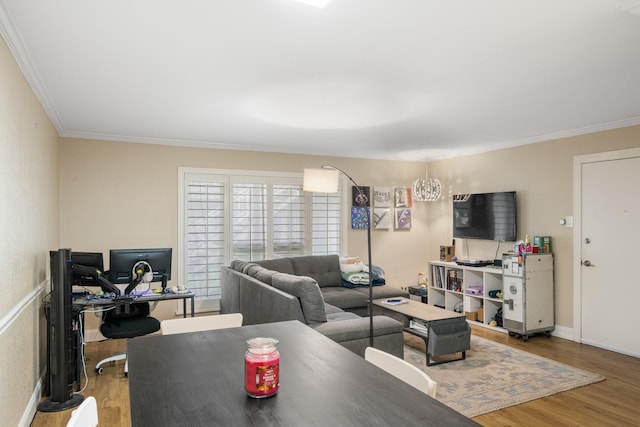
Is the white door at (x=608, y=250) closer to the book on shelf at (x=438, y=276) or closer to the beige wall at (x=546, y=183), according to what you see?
the beige wall at (x=546, y=183)

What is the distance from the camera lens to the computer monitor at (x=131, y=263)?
3.93m

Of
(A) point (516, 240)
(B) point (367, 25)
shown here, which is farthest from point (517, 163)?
(B) point (367, 25)

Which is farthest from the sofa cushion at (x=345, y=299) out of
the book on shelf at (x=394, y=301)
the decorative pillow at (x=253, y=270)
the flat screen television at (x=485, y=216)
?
the flat screen television at (x=485, y=216)

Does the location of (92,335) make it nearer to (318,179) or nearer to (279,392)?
(318,179)

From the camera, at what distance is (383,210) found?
6770mm

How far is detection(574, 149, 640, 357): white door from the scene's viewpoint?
4.36 m

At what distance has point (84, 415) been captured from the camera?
122 centimetres

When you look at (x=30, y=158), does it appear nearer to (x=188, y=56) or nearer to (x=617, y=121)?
Answer: (x=188, y=56)

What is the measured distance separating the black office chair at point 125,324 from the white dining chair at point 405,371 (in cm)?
271

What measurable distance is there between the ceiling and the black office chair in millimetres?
1896

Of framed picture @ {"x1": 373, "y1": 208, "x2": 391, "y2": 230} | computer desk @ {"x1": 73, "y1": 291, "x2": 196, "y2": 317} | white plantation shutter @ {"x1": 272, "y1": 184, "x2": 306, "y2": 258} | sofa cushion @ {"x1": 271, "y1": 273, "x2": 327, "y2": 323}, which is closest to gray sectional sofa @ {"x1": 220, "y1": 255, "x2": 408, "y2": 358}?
sofa cushion @ {"x1": 271, "y1": 273, "x2": 327, "y2": 323}

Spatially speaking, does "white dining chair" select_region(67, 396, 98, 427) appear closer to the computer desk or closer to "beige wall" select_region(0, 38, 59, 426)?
"beige wall" select_region(0, 38, 59, 426)

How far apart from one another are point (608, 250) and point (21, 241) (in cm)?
537

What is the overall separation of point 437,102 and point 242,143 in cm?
284
